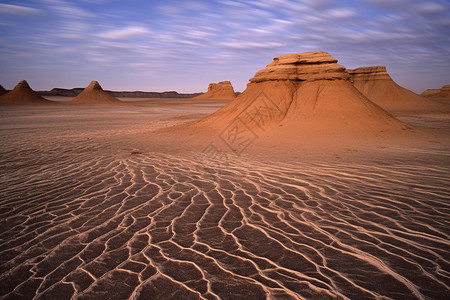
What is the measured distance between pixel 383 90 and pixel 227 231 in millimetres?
38908

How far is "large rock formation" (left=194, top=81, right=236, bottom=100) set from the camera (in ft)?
258

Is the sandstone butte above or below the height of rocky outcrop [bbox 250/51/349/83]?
below

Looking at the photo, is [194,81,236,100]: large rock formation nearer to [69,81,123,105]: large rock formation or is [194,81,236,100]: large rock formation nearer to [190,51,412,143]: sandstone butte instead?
[69,81,123,105]: large rock formation

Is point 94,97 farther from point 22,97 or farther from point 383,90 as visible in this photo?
point 383,90

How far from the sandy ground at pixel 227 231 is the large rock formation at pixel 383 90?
32.1 m

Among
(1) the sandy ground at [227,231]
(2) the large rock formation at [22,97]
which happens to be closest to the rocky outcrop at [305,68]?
(1) the sandy ground at [227,231]

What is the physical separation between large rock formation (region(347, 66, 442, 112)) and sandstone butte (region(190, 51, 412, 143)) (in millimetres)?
24481

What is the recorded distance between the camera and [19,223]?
3125 mm

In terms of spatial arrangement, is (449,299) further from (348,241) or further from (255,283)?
(255,283)

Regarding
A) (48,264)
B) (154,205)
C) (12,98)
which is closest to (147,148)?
(154,205)

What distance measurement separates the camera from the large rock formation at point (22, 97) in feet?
146

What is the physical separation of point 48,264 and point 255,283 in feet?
6.12

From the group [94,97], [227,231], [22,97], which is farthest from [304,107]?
[22,97]

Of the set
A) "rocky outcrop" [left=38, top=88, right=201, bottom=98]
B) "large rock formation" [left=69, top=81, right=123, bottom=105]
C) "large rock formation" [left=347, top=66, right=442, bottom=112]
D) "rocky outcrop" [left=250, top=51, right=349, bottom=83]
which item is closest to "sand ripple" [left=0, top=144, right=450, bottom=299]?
"rocky outcrop" [left=250, top=51, right=349, bottom=83]
